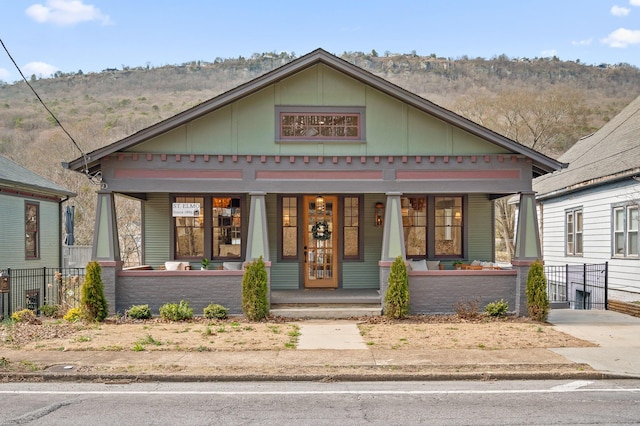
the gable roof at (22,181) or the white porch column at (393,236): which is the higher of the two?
the gable roof at (22,181)

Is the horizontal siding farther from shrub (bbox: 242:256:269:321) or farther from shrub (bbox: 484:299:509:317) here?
shrub (bbox: 242:256:269:321)

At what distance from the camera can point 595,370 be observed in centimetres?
909

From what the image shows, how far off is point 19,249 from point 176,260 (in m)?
7.12

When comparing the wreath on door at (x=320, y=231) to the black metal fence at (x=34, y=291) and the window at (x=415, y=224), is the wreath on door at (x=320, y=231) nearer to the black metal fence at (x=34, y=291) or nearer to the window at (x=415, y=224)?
the window at (x=415, y=224)

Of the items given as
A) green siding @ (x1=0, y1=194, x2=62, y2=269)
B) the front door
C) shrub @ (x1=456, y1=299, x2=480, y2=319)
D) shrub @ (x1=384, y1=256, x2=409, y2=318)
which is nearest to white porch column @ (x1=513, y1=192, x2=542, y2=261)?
shrub @ (x1=456, y1=299, x2=480, y2=319)

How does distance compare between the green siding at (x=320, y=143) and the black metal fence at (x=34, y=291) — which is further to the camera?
the black metal fence at (x=34, y=291)

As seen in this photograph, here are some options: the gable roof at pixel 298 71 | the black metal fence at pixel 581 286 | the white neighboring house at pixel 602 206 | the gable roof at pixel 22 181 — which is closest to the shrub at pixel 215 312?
the gable roof at pixel 298 71

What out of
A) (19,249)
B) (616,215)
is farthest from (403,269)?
(19,249)

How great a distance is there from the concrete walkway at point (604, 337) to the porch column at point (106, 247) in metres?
9.89

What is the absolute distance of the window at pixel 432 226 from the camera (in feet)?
55.6

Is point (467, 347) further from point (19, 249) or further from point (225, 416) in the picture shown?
point (19, 249)

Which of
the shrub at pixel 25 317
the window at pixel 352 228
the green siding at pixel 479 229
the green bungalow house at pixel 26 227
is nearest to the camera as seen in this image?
the shrub at pixel 25 317

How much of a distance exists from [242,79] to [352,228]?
78.7m

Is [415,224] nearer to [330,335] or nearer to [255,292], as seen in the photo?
[255,292]
